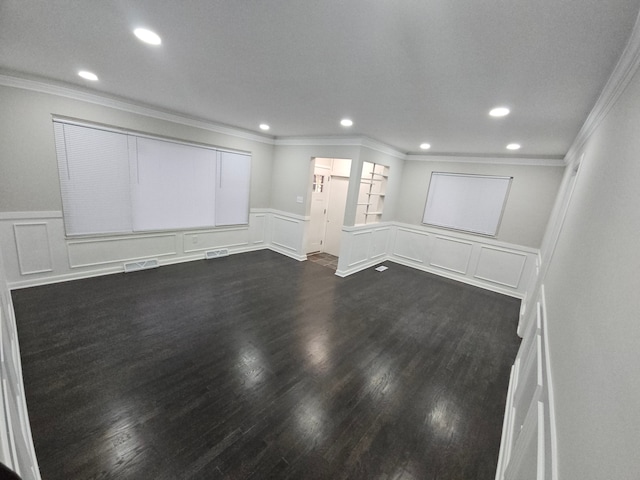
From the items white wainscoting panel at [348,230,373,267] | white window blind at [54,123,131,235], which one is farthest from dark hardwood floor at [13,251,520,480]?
white wainscoting panel at [348,230,373,267]

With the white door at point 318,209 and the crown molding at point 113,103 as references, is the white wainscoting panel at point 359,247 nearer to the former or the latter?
Result: the white door at point 318,209

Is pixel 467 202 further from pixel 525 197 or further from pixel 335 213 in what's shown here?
pixel 335 213

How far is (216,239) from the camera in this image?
16.6 feet

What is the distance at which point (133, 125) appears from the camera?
3.60 meters

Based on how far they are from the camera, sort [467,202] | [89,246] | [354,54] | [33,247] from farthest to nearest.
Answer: [467,202]
[89,246]
[33,247]
[354,54]

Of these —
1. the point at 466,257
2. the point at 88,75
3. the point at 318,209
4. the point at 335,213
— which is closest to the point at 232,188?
the point at 318,209

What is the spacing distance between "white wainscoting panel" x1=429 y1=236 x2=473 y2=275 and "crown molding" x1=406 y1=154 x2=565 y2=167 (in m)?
1.58

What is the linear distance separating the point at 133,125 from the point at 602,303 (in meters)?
4.97

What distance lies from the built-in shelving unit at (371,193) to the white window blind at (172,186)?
2927 millimetres

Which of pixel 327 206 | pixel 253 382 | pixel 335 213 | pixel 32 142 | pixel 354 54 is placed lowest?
pixel 253 382

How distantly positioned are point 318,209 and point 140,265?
11.8 ft

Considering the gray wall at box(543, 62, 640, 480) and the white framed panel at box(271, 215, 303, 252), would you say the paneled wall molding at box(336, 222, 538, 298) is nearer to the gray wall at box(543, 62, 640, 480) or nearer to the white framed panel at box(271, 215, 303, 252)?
the white framed panel at box(271, 215, 303, 252)

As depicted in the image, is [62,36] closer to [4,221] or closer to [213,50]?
[213,50]

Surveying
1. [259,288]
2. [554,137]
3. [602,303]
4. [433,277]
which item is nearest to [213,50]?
[602,303]
